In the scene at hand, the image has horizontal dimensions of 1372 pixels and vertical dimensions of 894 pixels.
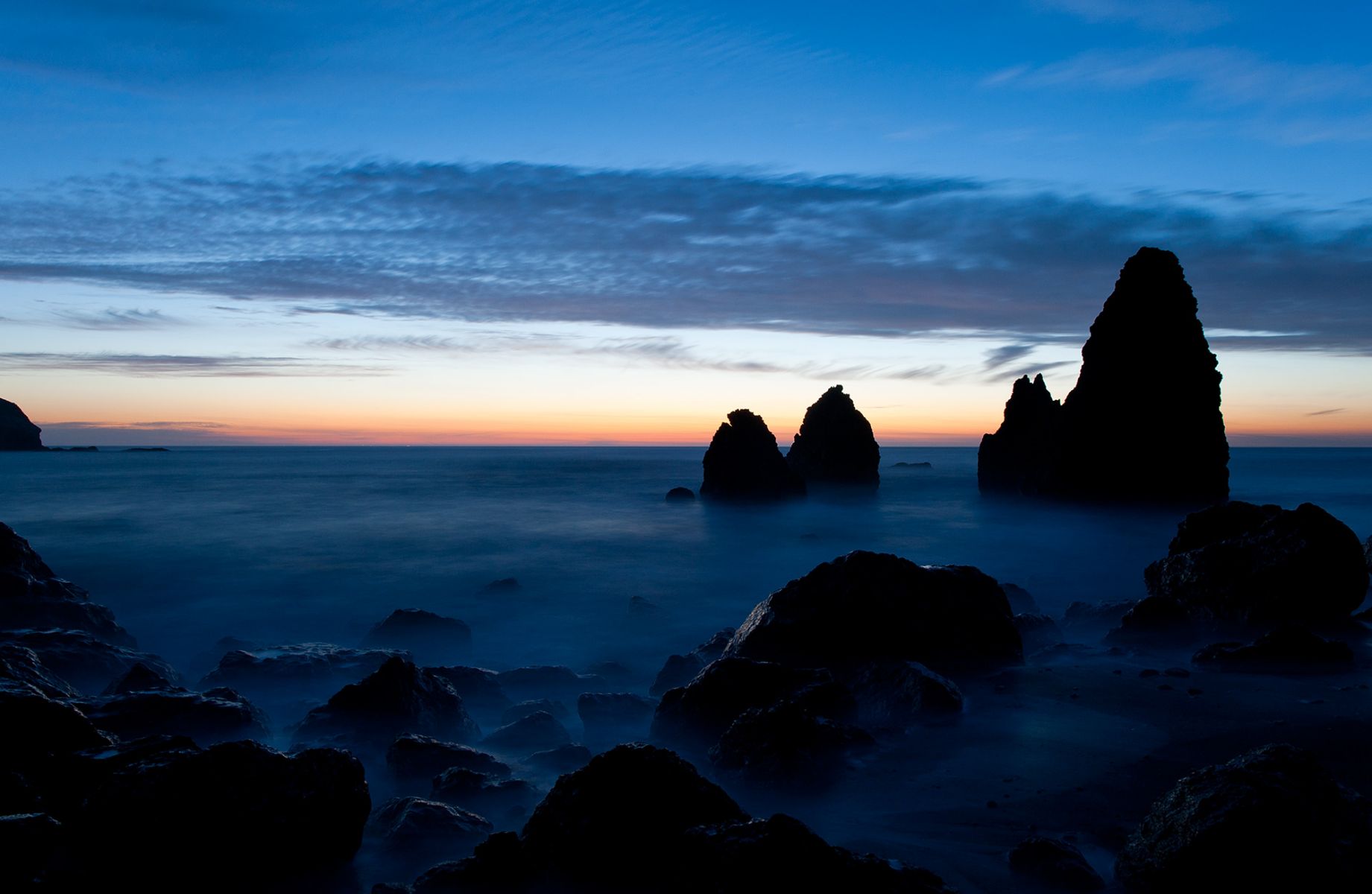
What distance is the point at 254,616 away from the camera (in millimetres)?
17281

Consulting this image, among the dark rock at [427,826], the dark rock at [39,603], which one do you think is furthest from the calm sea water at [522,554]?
the dark rock at [427,826]

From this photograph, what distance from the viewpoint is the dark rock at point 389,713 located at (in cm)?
808

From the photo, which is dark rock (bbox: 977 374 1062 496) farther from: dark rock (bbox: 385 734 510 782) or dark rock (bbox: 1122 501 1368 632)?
dark rock (bbox: 385 734 510 782)

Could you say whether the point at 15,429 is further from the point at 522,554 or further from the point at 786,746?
the point at 786,746

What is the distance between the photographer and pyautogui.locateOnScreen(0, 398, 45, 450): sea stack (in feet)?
495

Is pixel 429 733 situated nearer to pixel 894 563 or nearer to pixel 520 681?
pixel 520 681

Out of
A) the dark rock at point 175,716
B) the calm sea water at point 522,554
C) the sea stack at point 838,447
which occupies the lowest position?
the calm sea water at point 522,554

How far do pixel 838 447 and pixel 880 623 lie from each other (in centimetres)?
4395

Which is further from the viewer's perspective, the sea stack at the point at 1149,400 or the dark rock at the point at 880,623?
the sea stack at the point at 1149,400

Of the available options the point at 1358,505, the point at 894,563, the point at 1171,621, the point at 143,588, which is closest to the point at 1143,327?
the point at 1358,505

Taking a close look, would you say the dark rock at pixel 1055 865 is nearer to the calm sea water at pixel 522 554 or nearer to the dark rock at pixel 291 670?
the dark rock at pixel 291 670

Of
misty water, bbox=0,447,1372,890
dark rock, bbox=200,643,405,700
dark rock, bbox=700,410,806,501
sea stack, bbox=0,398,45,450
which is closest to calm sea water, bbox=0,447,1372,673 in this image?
misty water, bbox=0,447,1372,890

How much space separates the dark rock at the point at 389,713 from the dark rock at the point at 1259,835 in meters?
6.23

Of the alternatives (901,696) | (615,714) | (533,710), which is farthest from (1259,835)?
(533,710)
